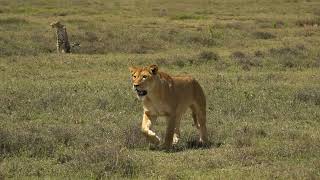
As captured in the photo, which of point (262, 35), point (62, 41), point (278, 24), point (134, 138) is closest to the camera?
point (134, 138)

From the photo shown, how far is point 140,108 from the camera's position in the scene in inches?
548

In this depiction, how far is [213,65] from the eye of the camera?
68.9 feet

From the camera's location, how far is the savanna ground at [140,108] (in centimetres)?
861

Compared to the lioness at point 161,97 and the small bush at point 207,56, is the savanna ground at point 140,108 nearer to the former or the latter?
the small bush at point 207,56

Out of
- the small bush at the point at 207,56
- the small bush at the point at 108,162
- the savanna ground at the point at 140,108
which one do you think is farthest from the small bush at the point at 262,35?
the small bush at the point at 108,162

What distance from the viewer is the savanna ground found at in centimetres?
861

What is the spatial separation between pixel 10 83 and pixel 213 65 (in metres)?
6.88

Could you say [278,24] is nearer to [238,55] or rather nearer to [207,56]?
[238,55]

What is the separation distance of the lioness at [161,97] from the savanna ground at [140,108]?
0.93 feet

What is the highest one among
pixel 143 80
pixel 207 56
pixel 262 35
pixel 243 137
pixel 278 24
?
pixel 143 80

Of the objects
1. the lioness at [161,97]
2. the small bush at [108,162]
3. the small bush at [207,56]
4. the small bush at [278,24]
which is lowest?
the small bush at [278,24]

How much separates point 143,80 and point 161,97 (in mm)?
438

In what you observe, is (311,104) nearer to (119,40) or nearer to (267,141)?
(267,141)

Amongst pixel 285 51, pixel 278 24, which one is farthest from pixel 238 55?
pixel 278 24
